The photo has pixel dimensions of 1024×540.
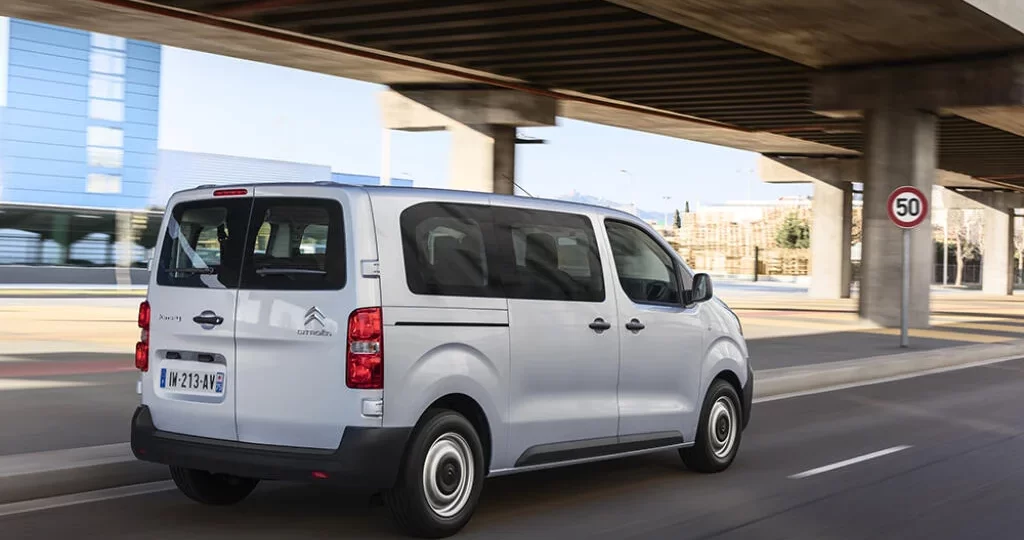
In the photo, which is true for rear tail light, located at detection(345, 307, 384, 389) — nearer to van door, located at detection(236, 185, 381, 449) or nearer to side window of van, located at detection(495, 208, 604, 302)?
van door, located at detection(236, 185, 381, 449)

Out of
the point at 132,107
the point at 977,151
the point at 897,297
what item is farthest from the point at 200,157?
the point at 897,297

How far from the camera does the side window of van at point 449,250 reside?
659 cm

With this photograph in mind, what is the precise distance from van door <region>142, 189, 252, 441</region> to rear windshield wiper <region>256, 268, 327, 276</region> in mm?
164

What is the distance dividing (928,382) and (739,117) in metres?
22.8

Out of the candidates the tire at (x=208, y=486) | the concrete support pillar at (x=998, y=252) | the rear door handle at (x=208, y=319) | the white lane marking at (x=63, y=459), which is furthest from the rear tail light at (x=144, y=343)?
the concrete support pillar at (x=998, y=252)

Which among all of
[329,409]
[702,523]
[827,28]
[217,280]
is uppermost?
[827,28]

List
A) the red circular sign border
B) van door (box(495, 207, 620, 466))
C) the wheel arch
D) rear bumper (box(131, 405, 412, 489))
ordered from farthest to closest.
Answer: the red circular sign border
van door (box(495, 207, 620, 466))
the wheel arch
rear bumper (box(131, 405, 412, 489))

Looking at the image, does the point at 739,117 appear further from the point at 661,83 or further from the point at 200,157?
the point at 200,157

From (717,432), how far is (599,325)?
181 centimetres

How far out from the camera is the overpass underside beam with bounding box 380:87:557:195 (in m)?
33.4

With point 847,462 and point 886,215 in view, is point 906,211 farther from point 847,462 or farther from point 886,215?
point 847,462

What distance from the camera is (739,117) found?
3847 cm

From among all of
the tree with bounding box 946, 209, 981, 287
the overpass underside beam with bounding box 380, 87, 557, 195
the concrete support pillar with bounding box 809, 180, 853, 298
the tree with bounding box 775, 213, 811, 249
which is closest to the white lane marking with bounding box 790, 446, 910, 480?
the overpass underside beam with bounding box 380, 87, 557, 195

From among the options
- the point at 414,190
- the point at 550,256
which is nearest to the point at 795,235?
the point at 550,256
